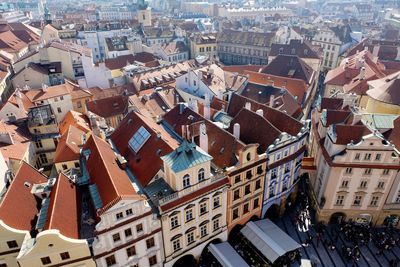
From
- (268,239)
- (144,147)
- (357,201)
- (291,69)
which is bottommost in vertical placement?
(268,239)

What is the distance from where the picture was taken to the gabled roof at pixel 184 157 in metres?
37.5

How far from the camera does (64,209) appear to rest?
35812 millimetres

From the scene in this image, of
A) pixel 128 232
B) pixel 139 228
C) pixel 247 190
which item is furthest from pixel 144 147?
pixel 247 190

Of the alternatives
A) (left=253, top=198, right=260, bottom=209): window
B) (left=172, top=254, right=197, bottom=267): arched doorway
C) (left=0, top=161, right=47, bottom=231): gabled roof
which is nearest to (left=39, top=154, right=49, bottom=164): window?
(left=0, top=161, right=47, bottom=231): gabled roof

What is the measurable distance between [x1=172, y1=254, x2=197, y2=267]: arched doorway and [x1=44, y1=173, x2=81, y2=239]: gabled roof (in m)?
17.2

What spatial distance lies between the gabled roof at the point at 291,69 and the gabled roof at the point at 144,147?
182 ft

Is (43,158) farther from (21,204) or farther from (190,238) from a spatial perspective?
(190,238)

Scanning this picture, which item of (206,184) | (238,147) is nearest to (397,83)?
(238,147)

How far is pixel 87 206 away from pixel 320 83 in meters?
105

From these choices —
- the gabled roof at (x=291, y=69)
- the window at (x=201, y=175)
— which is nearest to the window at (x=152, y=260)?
the window at (x=201, y=175)

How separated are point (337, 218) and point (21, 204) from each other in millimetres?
49024

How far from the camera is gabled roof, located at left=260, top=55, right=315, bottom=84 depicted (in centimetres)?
9036

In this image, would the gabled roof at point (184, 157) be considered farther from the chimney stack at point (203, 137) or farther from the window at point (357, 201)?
Result: the window at point (357, 201)

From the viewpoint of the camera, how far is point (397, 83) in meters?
63.2
